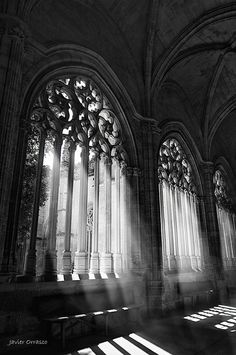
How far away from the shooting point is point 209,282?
10484 mm

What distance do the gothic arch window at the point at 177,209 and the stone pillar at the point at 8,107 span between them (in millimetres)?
5848

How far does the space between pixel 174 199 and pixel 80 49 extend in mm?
6092

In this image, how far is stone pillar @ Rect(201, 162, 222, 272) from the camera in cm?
1109

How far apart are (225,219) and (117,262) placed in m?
9.66

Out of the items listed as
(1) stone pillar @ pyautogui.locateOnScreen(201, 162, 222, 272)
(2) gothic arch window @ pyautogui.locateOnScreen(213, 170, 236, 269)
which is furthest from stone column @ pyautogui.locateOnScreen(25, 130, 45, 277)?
(2) gothic arch window @ pyautogui.locateOnScreen(213, 170, 236, 269)

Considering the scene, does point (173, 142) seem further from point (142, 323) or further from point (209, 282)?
point (142, 323)

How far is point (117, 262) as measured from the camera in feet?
22.5

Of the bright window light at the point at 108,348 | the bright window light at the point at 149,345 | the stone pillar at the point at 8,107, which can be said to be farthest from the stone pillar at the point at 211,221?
the stone pillar at the point at 8,107

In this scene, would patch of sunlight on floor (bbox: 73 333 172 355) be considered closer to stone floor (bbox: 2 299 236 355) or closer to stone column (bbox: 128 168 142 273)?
stone floor (bbox: 2 299 236 355)

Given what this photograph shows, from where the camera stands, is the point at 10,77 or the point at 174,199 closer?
the point at 10,77

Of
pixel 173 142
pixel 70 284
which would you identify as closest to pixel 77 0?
pixel 173 142

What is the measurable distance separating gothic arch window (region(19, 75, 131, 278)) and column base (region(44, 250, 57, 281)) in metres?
0.02

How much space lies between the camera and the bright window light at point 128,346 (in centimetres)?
403

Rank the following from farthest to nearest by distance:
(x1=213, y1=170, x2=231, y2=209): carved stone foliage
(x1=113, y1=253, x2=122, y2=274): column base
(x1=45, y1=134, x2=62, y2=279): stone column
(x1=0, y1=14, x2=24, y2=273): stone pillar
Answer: (x1=213, y1=170, x2=231, y2=209): carved stone foliage < (x1=113, y1=253, x2=122, y2=274): column base < (x1=45, y1=134, x2=62, y2=279): stone column < (x1=0, y1=14, x2=24, y2=273): stone pillar
